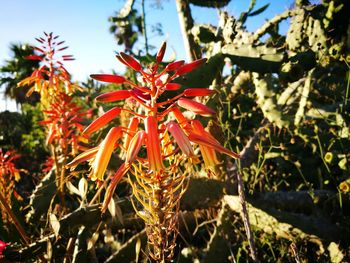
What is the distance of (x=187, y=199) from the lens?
100 inches

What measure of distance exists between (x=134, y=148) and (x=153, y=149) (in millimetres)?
74

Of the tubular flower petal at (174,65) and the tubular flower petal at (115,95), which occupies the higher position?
the tubular flower petal at (174,65)

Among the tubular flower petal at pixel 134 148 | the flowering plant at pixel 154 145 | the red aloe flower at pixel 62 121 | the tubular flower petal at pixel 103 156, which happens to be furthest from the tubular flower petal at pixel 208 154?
the red aloe flower at pixel 62 121

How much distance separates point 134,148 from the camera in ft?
3.57

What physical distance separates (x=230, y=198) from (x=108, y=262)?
1151 mm

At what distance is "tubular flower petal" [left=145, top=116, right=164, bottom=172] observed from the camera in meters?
1.09

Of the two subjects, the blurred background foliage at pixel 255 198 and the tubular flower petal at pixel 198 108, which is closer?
the tubular flower petal at pixel 198 108

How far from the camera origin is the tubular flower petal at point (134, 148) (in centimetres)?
106

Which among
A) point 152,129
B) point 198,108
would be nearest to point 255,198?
point 198,108

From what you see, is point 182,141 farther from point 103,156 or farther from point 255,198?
point 255,198

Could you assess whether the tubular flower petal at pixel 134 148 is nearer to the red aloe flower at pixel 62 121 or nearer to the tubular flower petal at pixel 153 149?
the tubular flower petal at pixel 153 149

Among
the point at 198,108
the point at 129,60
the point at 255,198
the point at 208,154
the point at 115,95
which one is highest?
the point at 129,60

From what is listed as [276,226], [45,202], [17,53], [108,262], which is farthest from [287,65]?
[17,53]

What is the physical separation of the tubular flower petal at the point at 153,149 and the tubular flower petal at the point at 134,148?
0.03 metres
